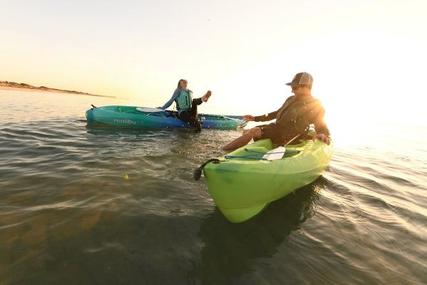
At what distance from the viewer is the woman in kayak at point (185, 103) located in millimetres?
13867

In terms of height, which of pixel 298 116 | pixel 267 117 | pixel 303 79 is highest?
pixel 303 79

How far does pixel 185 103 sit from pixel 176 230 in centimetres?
1074

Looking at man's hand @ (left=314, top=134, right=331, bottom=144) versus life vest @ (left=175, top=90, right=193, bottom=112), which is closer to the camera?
man's hand @ (left=314, top=134, right=331, bottom=144)

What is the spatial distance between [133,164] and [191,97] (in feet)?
25.5

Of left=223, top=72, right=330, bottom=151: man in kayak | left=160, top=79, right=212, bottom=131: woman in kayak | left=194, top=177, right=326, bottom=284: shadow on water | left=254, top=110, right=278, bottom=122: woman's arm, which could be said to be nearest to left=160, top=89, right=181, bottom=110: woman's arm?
left=160, top=79, right=212, bottom=131: woman in kayak

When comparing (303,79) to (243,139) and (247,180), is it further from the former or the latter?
(247,180)

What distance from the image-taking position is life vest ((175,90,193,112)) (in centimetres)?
1387

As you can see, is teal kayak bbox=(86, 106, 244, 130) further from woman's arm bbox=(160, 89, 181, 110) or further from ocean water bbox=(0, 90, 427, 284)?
ocean water bbox=(0, 90, 427, 284)

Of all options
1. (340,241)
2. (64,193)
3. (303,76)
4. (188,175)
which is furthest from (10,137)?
(340,241)

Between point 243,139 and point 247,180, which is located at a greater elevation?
point 243,139

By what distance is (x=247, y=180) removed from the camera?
3.78 m

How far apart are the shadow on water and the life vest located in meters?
9.54

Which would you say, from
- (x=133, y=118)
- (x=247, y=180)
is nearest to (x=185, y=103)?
(x=133, y=118)

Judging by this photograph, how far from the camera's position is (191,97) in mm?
14234
